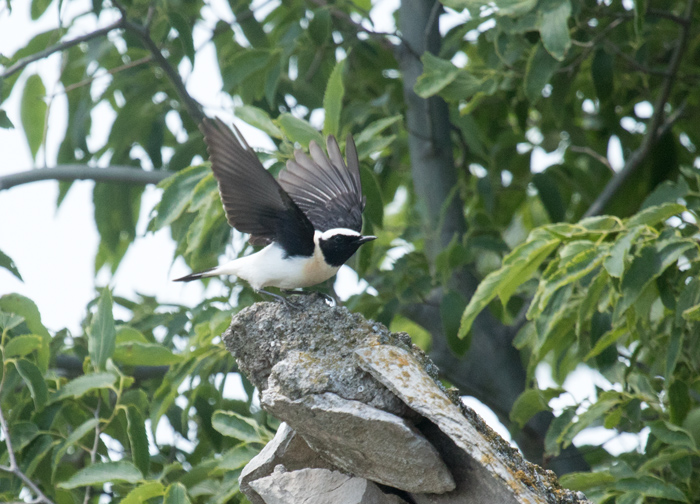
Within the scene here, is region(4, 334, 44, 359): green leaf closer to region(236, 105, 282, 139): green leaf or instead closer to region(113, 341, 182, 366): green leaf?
region(113, 341, 182, 366): green leaf

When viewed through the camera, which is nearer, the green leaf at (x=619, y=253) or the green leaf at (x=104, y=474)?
the green leaf at (x=619, y=253)

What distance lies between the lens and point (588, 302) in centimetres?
382

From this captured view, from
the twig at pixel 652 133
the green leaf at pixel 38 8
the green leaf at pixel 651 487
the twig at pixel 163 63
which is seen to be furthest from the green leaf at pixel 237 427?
the green leaf at pixel 38 8

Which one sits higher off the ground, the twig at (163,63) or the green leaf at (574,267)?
the twig at (163,63)

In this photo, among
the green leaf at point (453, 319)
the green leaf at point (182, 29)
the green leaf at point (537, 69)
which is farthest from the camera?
the green leaf at point (182, 29)

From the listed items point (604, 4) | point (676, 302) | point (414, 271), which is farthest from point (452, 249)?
point (604, 4)

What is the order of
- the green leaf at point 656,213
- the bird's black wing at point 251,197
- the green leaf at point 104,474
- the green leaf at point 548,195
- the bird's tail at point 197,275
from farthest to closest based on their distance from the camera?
the green leaf at point 548,195
the bird's tail at point 197,275
the green leaf at point 104,474
the green leaf at point 656,213
the bird's black wing at point 251,197

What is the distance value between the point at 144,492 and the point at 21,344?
926mm

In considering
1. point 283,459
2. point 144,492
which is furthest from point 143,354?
point 283,459

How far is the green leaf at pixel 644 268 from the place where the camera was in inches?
138

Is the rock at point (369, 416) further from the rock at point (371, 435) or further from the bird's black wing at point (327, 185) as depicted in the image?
the bird's black wing at point (327, 185)

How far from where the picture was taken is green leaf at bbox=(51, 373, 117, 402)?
404 centimetres

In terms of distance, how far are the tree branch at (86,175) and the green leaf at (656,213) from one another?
2.82 meters

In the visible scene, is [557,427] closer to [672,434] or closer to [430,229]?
[672,434]
